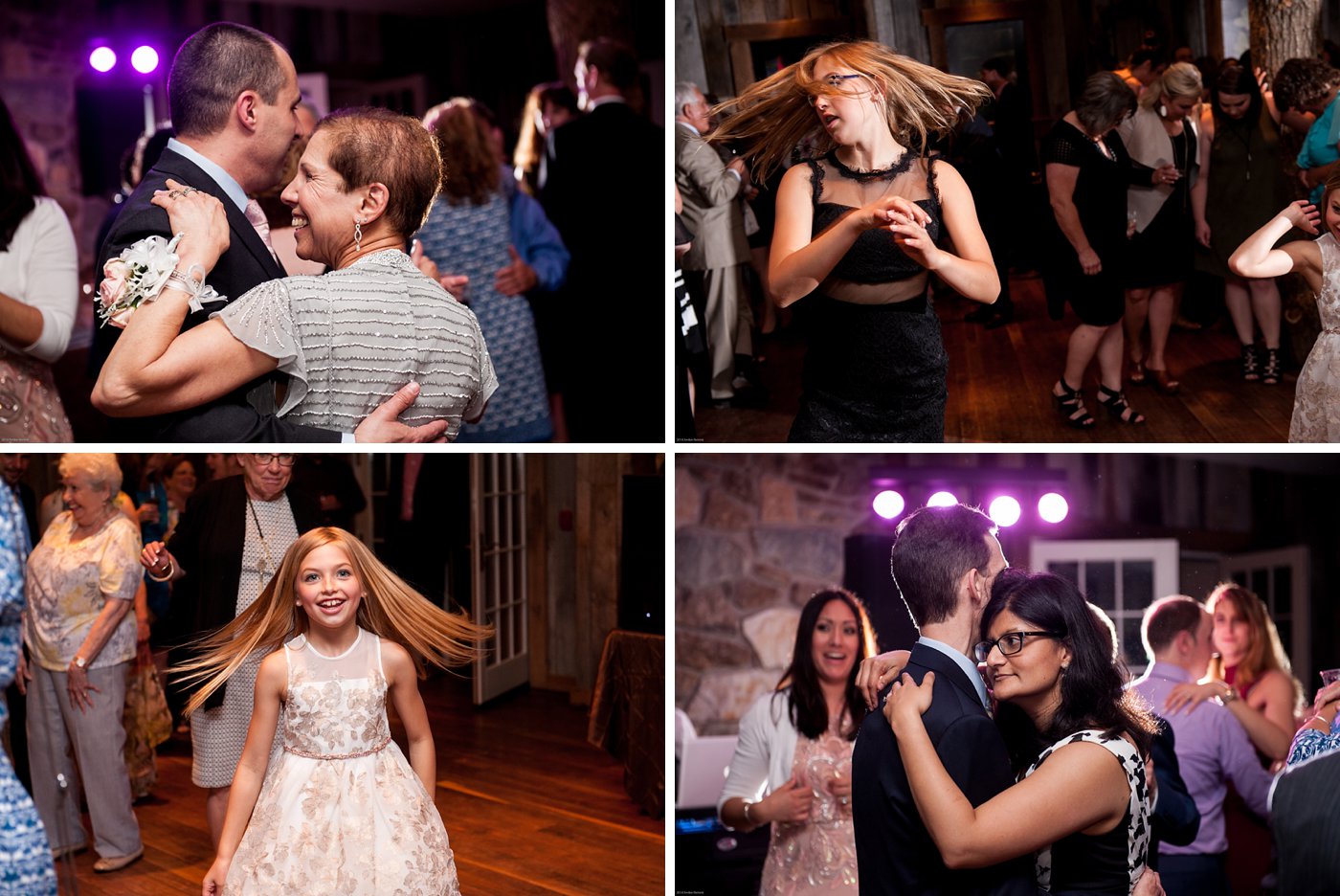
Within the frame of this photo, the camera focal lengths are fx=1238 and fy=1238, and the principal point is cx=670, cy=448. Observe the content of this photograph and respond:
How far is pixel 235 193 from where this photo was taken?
1.82 m

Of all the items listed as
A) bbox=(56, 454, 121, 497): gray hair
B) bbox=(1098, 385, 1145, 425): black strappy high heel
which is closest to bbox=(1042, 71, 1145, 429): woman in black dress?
bbox=(1098, 385, 1145, 425): black strappy high heel

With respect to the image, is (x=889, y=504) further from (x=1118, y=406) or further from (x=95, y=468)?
(x=95, y=468)

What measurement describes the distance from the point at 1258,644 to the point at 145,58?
268 centimetres

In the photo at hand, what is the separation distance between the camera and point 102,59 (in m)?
2.91

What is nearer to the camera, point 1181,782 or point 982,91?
point 982,91

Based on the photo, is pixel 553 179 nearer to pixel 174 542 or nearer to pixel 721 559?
pixel 721 559

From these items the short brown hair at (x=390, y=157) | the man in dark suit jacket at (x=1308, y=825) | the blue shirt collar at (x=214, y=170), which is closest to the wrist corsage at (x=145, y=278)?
the blue shirt collar at (x=214, y=170)

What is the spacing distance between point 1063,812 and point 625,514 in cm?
86

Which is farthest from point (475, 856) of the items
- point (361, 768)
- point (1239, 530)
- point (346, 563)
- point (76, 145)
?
point (76, 145)

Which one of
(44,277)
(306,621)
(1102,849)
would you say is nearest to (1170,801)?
(1102,849)

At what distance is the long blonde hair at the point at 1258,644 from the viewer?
214 centimetres

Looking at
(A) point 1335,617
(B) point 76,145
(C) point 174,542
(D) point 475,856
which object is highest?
(B) point 76,145

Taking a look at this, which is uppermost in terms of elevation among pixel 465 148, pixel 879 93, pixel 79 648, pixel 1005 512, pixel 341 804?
pixel 465 148

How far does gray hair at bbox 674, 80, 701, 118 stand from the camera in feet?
6.75
